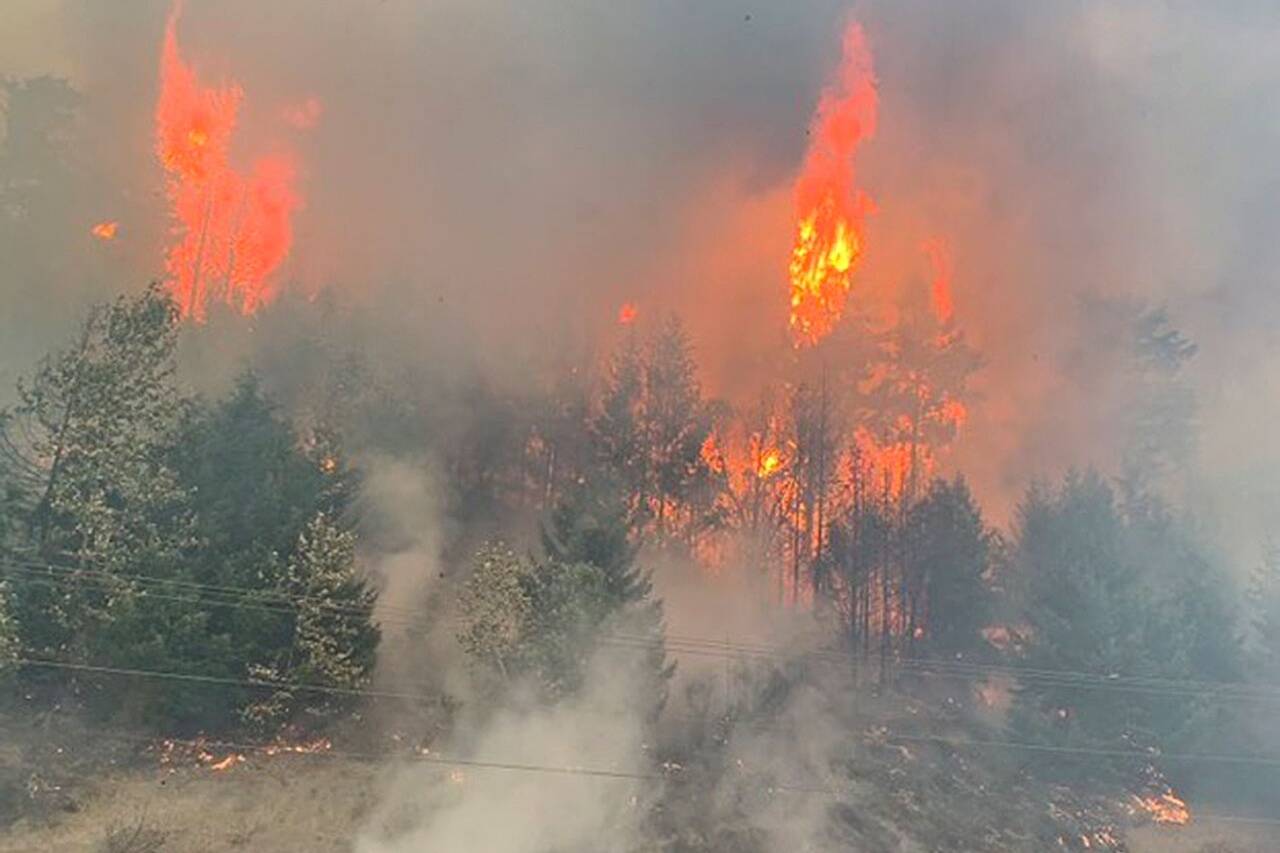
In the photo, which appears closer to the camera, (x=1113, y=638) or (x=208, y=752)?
(x=208, y=752)

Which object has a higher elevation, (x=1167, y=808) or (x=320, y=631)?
(x=320, y=631)

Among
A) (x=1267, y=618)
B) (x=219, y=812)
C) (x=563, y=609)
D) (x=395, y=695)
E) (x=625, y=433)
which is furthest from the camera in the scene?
(x=625, y=433)

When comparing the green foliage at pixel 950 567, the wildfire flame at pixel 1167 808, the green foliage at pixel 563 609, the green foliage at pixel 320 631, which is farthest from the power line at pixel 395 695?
the green foliage at pixel 950 567

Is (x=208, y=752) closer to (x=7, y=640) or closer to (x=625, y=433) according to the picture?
(x=7, y=640)

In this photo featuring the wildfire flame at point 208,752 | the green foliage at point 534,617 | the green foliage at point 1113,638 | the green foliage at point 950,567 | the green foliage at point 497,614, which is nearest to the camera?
the wildfire flame at point 208,752

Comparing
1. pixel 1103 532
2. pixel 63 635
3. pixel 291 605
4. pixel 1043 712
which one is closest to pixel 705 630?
pixel 1043 712

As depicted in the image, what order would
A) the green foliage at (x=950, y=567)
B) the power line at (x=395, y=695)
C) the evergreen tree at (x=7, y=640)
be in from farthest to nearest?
the green foliage at (x=950, y=567) < the power line at (x=395, y=695) < the evergreen tree at (x=7, y=640)

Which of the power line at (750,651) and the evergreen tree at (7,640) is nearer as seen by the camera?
the evergreen tree at (7,640)

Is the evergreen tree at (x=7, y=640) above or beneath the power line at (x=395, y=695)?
above

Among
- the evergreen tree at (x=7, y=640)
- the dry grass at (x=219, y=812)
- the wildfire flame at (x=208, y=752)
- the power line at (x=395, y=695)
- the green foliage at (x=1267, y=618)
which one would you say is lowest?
the dry grass at (x=219, y=812)

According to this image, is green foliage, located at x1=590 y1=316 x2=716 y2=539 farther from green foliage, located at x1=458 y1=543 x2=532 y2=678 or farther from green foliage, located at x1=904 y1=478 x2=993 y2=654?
green foliage, located at x1=458 y1=543 x2=532 y2=678

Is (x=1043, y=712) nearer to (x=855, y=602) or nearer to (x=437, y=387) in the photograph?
(x=855, y=602)

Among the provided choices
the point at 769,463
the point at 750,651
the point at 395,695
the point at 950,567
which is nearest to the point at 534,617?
the point at 395,695

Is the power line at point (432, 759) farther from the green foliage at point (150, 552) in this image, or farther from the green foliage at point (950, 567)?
the green foliage at point (950, 567)
